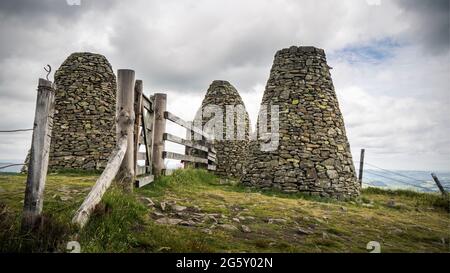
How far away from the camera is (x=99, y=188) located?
450cm

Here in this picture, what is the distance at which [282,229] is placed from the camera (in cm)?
534

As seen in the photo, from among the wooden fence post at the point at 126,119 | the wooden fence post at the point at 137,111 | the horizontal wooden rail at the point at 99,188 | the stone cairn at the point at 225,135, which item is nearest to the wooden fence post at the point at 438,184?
the stone cairn at the point at 225,135

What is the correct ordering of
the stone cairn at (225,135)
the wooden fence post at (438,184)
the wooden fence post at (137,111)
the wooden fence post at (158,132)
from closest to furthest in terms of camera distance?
the wooden fence post at (137,111) → the wooden fence post at (158,132) → the wooden fence post at (438,184) → the stone cairn at (225,135)

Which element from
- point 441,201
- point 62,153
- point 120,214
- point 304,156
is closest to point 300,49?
point 304,156

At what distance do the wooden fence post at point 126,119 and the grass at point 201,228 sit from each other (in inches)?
21.3

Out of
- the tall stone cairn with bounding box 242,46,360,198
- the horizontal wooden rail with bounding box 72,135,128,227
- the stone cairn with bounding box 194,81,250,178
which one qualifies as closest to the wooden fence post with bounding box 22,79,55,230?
the horizontal wooden rail with bounding box 72,135,128,227

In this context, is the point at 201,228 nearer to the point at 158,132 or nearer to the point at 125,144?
the point at 125,144

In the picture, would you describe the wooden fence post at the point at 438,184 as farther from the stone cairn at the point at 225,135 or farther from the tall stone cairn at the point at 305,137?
the stone cairn at the point at 225,135

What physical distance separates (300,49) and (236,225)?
9.28 meters

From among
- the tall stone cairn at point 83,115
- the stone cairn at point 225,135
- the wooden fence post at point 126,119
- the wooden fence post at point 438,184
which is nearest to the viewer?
the wooden fence post at point 126,119

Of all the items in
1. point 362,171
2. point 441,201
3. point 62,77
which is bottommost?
point 441,201

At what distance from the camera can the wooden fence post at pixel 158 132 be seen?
824cm
